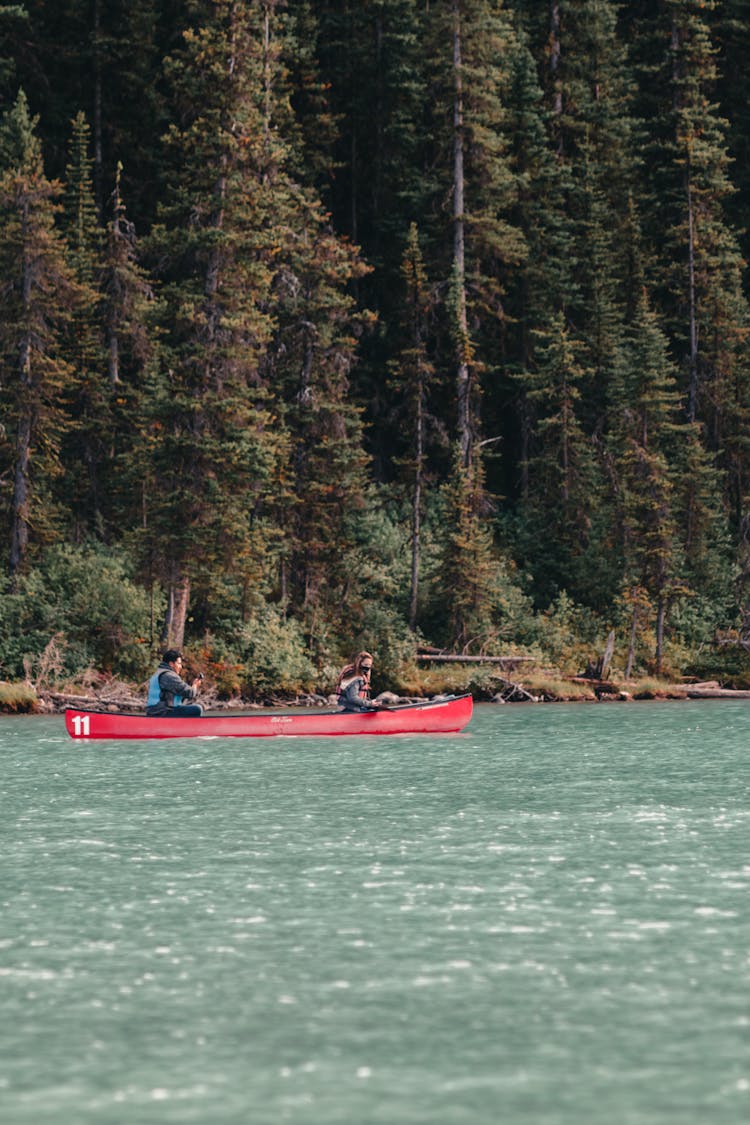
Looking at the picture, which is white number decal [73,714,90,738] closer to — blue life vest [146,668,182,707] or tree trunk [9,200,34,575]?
blue life vest [146,668,182,707]

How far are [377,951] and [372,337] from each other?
42.4 metres

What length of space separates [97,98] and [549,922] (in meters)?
45.6

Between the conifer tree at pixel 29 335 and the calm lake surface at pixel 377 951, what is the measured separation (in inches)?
708

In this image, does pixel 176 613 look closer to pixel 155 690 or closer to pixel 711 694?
pixel 155 690

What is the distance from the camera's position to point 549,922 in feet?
44.9

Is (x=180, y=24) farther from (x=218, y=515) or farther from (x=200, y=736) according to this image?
(x=200, y=736)

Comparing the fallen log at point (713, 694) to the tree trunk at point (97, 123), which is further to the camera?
the tree trunk at point (97, 123)

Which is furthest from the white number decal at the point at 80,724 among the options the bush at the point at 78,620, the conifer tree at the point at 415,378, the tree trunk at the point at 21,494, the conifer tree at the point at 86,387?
the conifer tree at the point at 415,378

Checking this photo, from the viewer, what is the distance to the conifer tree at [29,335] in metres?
41.0

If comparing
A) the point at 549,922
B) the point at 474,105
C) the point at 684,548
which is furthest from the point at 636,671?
the point at 549,922

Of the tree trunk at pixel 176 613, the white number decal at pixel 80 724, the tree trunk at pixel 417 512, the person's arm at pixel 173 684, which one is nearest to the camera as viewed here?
the person's arm at pixel 173 684

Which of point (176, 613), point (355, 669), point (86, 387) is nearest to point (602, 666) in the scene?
point (176, 613)

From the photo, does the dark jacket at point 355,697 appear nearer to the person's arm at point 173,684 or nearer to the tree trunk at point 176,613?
the person's arm at point 173,684

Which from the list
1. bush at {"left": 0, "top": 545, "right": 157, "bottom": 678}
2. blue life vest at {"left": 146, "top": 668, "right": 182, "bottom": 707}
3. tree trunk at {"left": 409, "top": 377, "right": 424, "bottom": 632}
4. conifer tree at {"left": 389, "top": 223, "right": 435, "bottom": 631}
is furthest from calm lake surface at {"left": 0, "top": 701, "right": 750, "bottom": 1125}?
conifer tree at {"left": 389, "top": 223, "right": 435, "bottom": 631}
